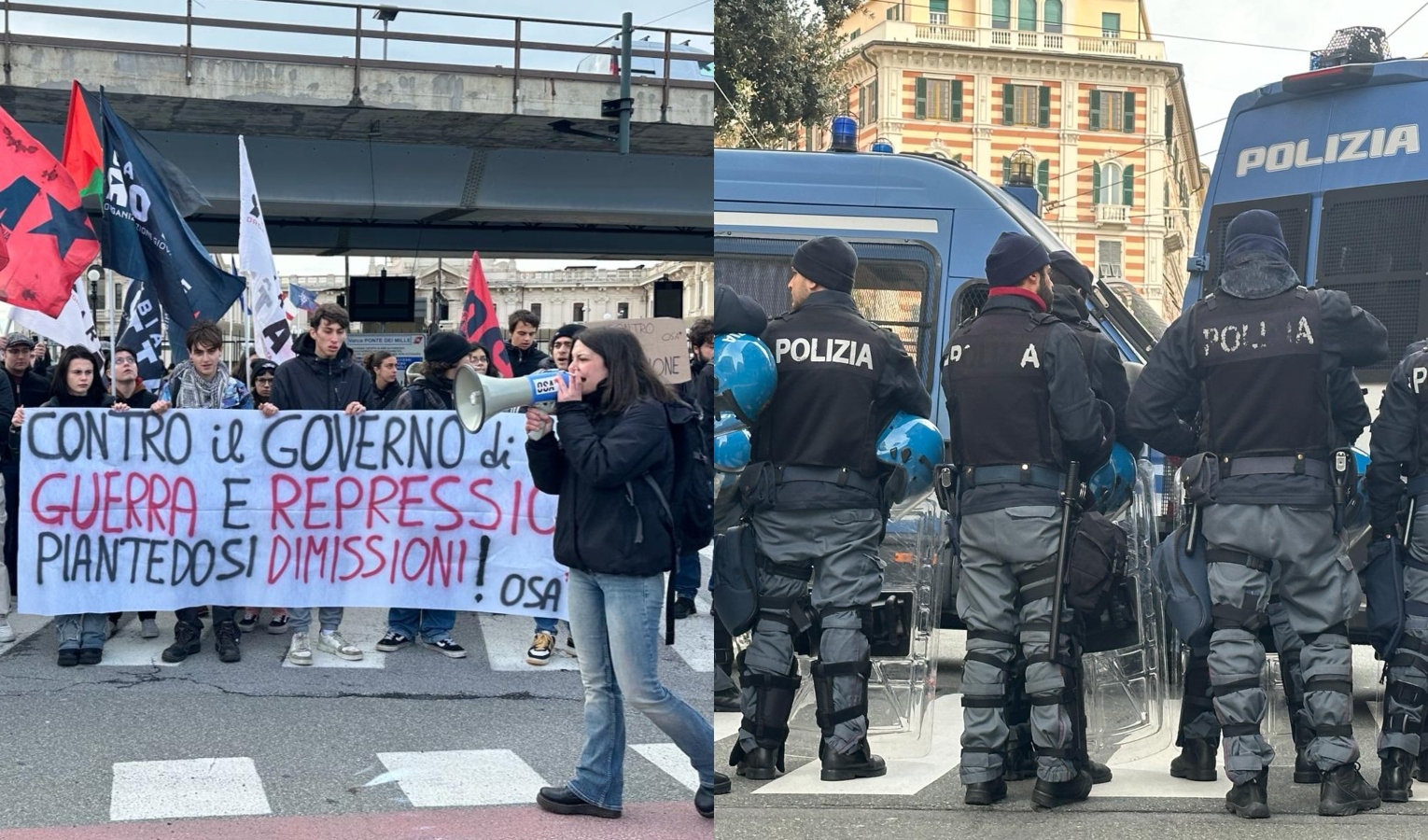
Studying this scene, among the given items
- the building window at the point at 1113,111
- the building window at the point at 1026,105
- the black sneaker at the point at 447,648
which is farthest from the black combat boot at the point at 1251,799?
the building window at the point at 1026,105

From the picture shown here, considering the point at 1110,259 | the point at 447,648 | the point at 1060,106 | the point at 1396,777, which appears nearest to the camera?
the point at 1396,777

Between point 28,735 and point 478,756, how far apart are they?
5.62 ft

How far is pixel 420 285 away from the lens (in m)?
78.4

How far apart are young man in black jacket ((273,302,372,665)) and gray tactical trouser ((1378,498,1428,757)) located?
4.66m

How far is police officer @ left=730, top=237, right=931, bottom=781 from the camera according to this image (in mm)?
4672

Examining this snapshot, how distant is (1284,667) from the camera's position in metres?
5.16

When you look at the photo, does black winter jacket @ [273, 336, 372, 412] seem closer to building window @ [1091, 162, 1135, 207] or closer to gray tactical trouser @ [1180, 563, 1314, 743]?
gray tactical trouser @ [1180, 563, 1314, 743]

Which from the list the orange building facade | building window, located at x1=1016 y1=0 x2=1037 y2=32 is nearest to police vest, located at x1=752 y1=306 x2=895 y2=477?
the orange building facade

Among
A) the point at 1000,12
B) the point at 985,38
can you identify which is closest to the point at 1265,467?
the point at 1000,12

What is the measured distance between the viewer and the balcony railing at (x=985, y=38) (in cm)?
2075

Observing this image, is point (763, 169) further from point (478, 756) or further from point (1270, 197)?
point (478, 756)

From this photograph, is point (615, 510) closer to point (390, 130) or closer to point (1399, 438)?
point (1399, 438)

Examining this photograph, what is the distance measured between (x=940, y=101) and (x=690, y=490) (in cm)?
2661

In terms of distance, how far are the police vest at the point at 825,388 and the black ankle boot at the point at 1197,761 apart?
1.41 metres
